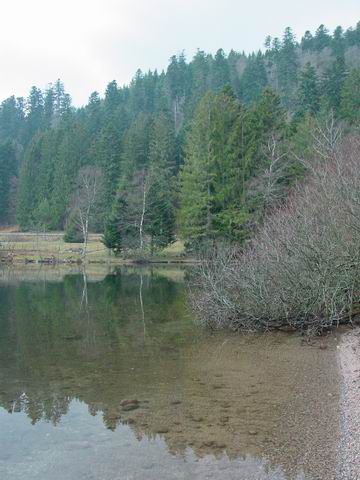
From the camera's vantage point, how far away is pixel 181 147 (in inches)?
2675

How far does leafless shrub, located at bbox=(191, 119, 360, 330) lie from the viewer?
14883mm

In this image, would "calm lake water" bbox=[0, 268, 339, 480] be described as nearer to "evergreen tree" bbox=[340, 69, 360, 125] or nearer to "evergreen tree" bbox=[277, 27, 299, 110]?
"evergreen tree" bbox=[340, 69, 360, 125]

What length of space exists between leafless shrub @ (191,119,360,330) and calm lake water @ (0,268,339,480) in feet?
2.55

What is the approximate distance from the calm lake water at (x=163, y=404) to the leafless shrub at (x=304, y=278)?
0.78 meters

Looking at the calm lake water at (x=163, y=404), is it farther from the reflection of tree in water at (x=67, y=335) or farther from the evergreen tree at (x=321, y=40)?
the evergreen tree at (x=321, y=40)

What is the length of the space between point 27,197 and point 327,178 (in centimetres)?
6568

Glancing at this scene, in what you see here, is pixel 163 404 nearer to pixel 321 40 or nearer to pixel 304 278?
pixel 304 278

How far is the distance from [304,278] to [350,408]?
260 inches

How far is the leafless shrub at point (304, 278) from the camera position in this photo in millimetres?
14883

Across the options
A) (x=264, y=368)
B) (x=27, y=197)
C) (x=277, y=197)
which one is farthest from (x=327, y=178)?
(x=27, y=197)

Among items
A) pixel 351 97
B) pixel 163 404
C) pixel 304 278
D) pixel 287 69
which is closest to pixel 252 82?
pixel 287 69

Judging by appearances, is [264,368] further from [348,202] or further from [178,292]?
[178,292]

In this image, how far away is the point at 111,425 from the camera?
8945 mm

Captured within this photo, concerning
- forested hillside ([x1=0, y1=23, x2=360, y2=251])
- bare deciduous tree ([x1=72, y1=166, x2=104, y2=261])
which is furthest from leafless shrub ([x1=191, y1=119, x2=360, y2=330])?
bare deciduous tree ([x1=72, y1=166, x2=104, y2=261])
